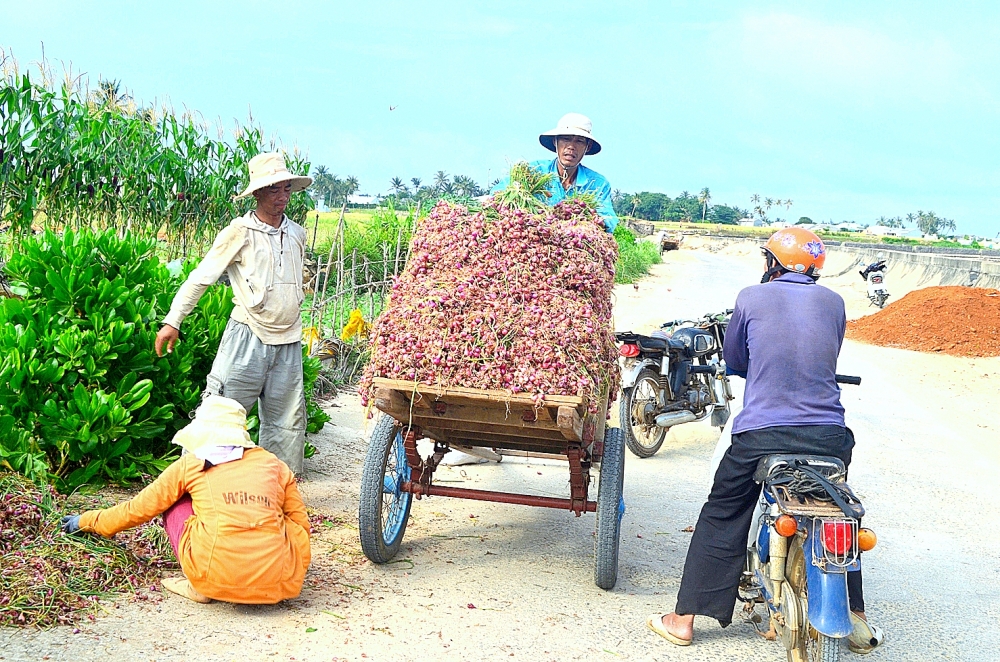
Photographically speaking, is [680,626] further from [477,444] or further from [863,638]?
[477,444]

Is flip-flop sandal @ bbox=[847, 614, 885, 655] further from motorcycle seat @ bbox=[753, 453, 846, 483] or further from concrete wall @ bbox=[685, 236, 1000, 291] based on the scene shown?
concrete wall @ bbox=[685, 236, 1000, 291]

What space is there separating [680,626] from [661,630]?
0.10 m

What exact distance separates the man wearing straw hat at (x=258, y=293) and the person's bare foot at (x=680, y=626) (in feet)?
8.82

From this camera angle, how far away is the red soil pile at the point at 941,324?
17188 millimetres

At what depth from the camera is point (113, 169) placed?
940cm

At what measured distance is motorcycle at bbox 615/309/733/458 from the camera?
8.66 metres

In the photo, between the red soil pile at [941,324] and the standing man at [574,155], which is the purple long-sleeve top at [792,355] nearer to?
the standing man at [574,155]

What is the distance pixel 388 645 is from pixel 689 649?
1.45 m

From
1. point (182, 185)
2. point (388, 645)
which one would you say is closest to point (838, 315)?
point (388, 645)

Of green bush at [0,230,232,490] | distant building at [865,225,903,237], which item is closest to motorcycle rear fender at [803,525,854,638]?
green bush at [0,230,232,490]

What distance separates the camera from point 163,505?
4316 millimetres

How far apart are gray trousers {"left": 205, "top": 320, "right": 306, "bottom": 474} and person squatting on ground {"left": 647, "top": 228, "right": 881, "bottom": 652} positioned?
8.44 feet

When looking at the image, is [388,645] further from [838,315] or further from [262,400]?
[838,315]

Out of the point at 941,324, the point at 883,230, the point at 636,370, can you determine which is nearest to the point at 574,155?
the point at 636,370
